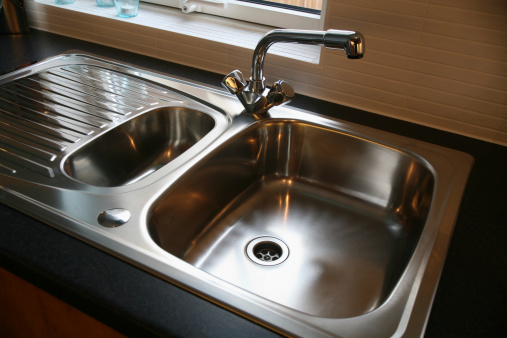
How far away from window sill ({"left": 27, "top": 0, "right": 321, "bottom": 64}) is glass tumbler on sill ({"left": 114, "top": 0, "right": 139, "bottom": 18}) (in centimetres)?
2

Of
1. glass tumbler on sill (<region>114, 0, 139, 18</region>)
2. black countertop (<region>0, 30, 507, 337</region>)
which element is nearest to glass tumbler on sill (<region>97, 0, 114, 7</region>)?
glass tumbler on sill (<region>114, 0, 139, 18</region>)

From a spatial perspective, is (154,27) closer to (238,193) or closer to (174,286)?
(238,193)

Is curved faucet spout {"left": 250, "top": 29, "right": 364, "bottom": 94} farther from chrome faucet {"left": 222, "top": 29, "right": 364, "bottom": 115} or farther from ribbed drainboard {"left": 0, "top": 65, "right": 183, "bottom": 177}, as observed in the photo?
ribbed drainboard {"left": 0, "top": 65, "right": 183, "bottom": 177}

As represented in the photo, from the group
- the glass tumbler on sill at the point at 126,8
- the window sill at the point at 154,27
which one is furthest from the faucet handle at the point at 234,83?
the glass tumbler on sill at the point at 126,8

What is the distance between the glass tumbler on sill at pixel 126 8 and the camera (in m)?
1.54

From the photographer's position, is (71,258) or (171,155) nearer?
(71,258)

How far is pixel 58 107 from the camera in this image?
116cm

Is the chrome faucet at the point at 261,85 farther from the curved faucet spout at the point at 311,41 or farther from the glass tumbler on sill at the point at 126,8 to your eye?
the glass tumbler on sill at the point at 126,8

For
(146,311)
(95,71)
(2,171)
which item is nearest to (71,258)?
(146,311)

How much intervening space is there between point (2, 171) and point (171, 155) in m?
0.42

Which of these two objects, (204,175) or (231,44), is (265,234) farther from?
(231,44)

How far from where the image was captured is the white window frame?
1.44 metres

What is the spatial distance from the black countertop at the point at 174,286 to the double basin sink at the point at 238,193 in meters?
0.02

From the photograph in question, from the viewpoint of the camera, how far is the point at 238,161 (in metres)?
1.08
